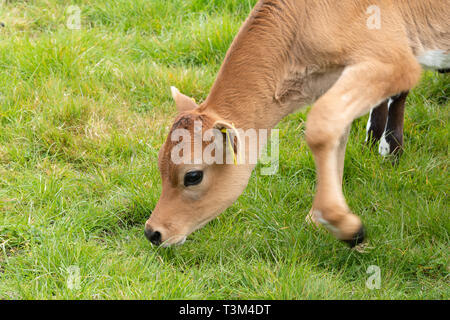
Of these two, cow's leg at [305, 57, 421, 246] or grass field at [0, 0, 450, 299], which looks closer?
cow's leg at [305, 57, 421, 246]

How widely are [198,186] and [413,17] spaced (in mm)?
2029

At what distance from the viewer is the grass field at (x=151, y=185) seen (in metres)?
4.53

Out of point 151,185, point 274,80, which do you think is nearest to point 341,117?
point 274,80

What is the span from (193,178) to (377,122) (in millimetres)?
2409

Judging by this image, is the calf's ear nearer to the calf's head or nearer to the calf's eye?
the calf's head

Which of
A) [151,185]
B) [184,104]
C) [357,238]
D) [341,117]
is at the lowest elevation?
[151,185]

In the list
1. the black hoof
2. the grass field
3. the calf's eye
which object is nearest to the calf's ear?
the calf's eye

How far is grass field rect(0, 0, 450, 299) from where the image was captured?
4527 mm

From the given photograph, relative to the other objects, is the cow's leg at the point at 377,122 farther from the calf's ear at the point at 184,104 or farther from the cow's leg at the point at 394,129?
the calf's ear at the point at 184,104

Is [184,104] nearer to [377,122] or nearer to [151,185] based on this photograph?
[151,185]

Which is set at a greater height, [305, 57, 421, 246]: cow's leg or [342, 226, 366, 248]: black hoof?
[305, 57, 421, 246]: cow's leg

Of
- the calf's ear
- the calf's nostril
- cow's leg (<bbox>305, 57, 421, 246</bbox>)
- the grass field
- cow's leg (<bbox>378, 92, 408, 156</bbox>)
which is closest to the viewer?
cow's leg (<bbox>305, 57, 421, 246</bbox>)

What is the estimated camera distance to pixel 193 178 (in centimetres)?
461

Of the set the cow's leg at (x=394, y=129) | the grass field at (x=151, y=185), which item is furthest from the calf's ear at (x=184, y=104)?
the cow's leg at (x=394, y=129)
